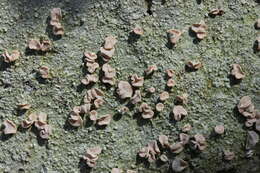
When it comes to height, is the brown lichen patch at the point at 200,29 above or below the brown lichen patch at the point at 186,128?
above

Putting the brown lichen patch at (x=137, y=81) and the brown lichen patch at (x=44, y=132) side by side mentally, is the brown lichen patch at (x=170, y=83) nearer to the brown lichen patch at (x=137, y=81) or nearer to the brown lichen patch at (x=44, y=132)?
the brown lichen patch at (x=137, y=81)

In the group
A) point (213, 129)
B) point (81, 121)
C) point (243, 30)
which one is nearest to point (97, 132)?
point (81, 121)

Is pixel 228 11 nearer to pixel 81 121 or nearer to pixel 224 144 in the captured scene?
pixel 224 144

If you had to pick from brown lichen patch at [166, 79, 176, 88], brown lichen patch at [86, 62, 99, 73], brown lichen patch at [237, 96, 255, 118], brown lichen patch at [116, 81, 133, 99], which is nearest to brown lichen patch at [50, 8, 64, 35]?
brown lichen patch at [86, 62, 99, 73]

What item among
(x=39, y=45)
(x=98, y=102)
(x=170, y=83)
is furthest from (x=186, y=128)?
(x=39, y=45)

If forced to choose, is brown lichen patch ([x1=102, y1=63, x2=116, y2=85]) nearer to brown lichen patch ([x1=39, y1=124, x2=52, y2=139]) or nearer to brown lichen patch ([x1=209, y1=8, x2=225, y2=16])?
brown lichen patch ([x1=39, y1=124, x2=52, y2=139])

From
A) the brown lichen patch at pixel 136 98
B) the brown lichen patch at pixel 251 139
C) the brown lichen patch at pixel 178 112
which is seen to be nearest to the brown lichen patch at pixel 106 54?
the brown lichen patch at pixel 136 98
